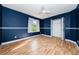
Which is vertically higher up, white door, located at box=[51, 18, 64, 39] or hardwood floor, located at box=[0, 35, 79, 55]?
white door, located at box=[51, 18, 64, 39]

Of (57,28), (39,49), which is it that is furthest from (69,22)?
(39,49)

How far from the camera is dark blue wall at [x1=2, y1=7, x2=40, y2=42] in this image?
3.93 m

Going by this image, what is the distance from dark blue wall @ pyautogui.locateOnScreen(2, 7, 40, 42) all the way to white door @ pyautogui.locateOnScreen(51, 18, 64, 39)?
868 mm

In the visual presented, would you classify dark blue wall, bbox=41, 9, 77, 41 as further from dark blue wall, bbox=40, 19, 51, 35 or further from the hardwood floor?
the hardwood floor

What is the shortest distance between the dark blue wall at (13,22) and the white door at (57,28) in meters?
0.87

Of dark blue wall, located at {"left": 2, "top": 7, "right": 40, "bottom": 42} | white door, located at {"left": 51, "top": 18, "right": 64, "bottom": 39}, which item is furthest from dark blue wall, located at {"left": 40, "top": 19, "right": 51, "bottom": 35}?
dark blue wall, located at {"left": 2, "top": 7, "right": 40, "bottom": 42}

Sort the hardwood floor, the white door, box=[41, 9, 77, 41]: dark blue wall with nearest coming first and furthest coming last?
the hardwood floor
box=[41, 9, 77, 41]: dark blue wall
the white door

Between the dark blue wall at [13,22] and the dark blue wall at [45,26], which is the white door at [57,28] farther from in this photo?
the dark blue wall at [13,22]

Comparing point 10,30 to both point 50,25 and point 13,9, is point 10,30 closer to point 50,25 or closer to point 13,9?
point 13,9

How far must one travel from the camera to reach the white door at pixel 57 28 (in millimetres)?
4933

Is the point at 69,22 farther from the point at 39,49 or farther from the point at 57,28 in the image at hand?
the point at 39,49

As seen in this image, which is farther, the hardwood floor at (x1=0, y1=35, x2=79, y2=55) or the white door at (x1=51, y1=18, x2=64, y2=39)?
the white door at (x1=51, y1=18, x2=64, y2=39)
